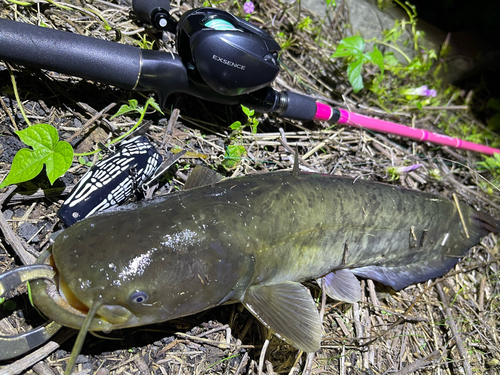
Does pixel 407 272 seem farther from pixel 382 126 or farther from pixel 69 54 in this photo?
pixel 69 54

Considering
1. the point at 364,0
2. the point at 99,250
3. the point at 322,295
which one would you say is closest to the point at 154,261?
the point at 99,250

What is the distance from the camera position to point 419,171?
134 inches

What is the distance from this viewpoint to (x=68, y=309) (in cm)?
170

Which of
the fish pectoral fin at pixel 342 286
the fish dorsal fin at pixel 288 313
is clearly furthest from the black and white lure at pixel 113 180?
the fish pectoral fin at pixel 342 286

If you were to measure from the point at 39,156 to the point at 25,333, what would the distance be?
0.91 metres

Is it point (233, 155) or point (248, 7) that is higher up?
point (248, 7)

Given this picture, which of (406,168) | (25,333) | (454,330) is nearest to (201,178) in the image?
(25,333)

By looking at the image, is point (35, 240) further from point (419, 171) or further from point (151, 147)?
point (419, 171)

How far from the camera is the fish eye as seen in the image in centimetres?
167

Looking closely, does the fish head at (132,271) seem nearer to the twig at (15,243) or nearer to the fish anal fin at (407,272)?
the twig at (15,243)

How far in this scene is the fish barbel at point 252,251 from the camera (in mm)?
1666

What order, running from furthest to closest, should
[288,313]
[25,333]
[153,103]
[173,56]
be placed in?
[153,103] → [173,56] → [288,313] → [25,333]

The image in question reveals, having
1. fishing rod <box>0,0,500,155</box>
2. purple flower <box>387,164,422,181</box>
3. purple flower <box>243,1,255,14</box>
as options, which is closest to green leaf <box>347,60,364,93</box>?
purple flower <box>387,164,422,181</box>

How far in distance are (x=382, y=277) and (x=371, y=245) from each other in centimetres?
32
